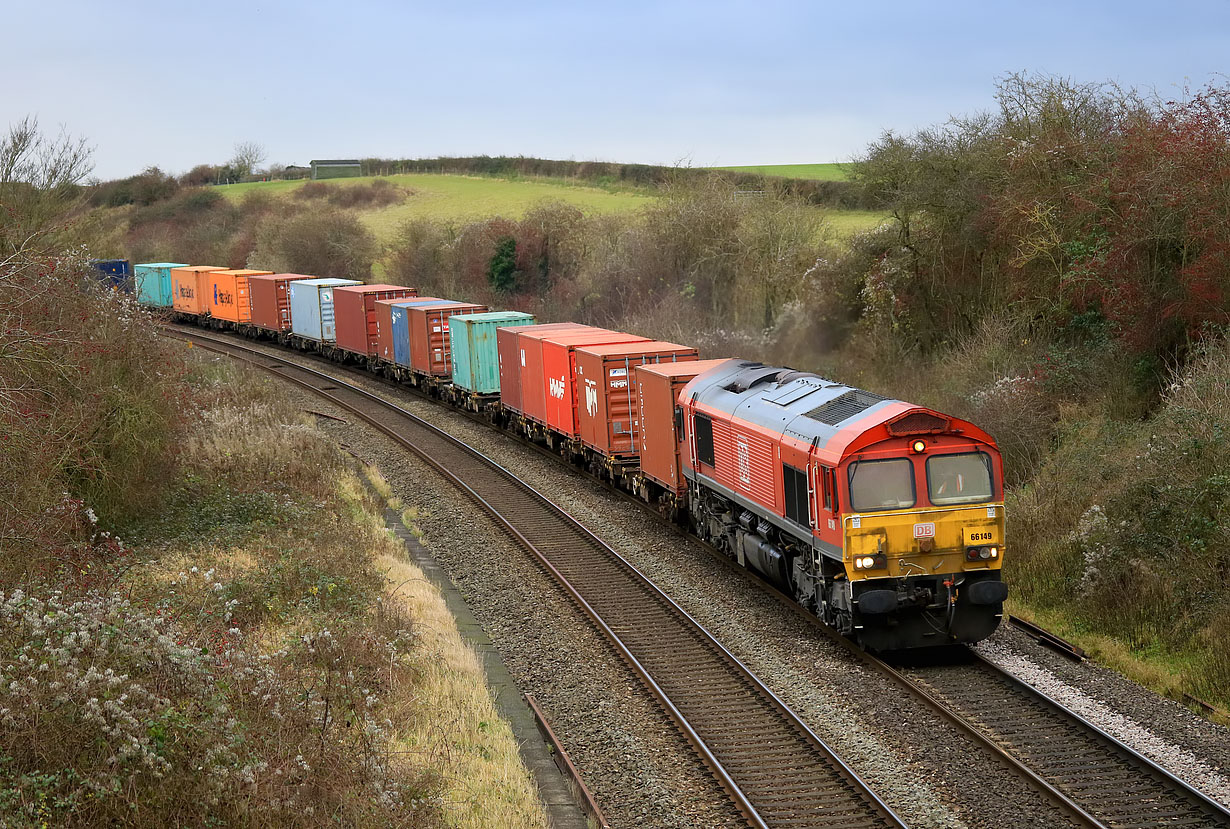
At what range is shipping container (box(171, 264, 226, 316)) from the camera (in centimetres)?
5769

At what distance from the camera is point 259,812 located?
7.72 metres

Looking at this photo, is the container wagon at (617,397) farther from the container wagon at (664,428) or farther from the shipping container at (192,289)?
the shipping container at (192,289)

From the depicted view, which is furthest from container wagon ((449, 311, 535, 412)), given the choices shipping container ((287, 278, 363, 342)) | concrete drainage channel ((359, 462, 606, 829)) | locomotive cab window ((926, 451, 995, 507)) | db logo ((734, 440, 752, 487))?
locomotive cab window ((926, 451, 995, 507))

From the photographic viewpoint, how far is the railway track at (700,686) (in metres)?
10.2

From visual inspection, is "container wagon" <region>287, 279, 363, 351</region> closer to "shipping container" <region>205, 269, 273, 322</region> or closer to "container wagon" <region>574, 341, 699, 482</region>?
"shipping container" <region>205, 269, 273, 322</region>

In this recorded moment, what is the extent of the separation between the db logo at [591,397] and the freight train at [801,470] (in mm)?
63

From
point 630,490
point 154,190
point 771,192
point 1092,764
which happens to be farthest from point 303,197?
point 1092,764

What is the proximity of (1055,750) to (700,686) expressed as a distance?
156 inches

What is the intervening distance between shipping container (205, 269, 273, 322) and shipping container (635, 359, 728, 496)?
36624 millimetres

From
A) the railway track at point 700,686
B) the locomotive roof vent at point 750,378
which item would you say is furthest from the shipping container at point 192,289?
the locomotive roof vent at point 750,378

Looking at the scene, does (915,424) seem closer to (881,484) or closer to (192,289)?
(881,484)

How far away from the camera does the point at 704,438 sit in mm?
17969

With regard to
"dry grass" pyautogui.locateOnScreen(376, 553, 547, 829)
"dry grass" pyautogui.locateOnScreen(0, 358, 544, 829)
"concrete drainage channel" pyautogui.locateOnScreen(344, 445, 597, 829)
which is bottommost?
"concrete drainage channel" pyautogui.locateOnScreen(344, 445, 597, 829)

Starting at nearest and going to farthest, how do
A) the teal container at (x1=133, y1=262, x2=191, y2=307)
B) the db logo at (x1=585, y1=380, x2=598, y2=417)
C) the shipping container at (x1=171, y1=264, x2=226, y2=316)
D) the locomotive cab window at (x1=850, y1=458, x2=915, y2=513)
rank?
the locomotive cab window at (x1=850, y1=458, x2=915, y2=513)
the db logo at (x1=585, y1=380, x2=598, y2=417)
the shipping container at (x1=171, y1=264, x2=226, y2=316)
the teal container at (x1=133, y1=262, x2=191, y2=307)
